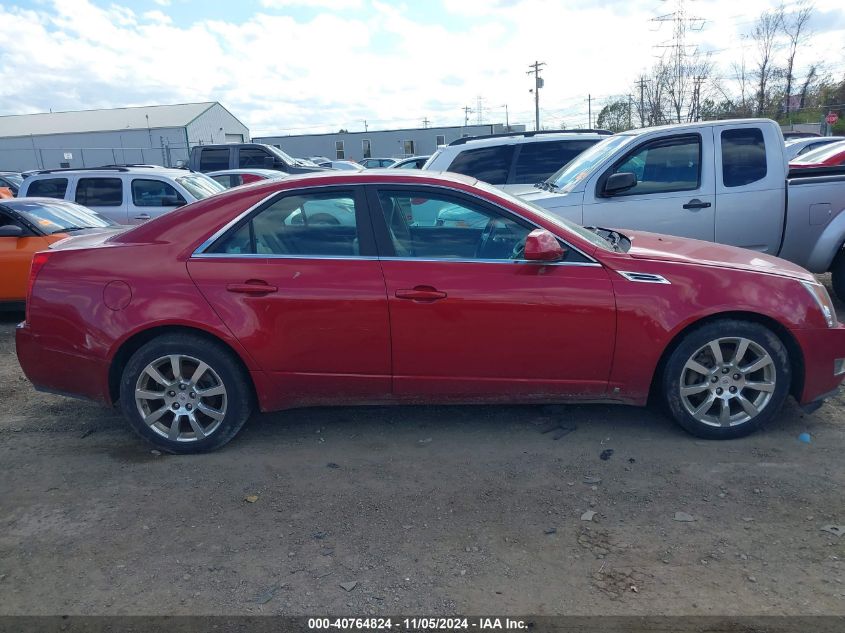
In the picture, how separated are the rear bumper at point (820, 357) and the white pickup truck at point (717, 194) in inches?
115

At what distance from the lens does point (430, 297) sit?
13.2ft

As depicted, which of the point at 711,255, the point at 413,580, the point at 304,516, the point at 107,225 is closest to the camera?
the point at 413,580

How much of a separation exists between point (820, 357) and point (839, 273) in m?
3.82

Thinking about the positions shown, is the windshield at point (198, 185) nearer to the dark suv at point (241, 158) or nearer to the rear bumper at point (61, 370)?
the dark suv at point (241, 158)

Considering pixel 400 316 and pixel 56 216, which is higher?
pixel 56 216

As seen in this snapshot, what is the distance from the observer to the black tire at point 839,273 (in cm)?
725

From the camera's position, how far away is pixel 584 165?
7.37 meters

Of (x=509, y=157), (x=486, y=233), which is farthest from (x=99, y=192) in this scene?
(x=486, y=233)

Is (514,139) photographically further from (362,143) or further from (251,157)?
(362,143)

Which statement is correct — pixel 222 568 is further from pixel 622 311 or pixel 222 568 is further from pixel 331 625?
pixel 622 311

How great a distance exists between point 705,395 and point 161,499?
130 inches

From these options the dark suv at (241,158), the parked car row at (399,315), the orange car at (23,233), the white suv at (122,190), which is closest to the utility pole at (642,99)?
the dark suv at (241,158)

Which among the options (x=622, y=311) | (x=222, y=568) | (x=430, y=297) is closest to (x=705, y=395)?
(x=622, y=311)

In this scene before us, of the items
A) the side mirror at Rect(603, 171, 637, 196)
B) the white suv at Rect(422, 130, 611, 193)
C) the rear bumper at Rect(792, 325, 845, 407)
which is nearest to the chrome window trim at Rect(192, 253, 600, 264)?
the rear bumper at Rect(792, 325, 845, 407)
